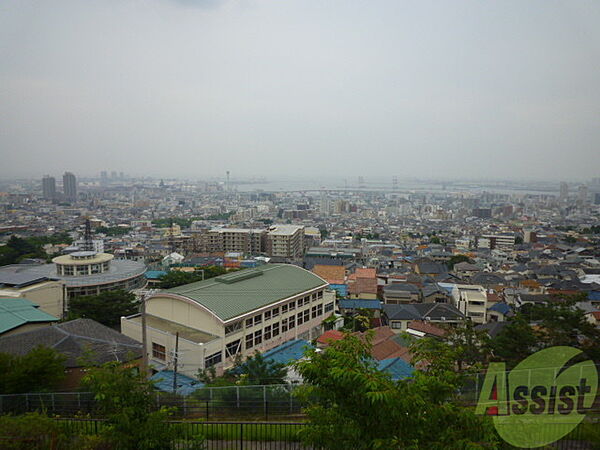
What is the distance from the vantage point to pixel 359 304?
10.3 metres

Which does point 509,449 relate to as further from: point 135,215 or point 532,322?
point 135,215

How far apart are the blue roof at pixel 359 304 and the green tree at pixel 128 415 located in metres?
8.17

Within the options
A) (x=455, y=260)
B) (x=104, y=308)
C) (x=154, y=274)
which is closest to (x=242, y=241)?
(x=154, y=274)

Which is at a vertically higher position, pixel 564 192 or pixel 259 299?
pixel 564 192

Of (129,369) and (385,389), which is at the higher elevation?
(385,389)

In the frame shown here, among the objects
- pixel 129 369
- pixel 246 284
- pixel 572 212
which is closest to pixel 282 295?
pixel 246 284

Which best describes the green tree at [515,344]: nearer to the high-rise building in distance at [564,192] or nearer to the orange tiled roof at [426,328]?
the orange tiled roof at [426,328]

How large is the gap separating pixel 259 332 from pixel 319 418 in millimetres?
5462

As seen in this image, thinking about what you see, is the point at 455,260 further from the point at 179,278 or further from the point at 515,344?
the point at 515,344

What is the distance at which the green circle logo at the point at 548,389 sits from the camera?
2293mm

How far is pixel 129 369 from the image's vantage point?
96.2 inches

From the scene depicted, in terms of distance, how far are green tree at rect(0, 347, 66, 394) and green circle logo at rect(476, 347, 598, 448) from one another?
4.31m

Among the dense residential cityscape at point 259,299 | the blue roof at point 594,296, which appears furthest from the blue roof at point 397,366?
the blue roof at point 594,296

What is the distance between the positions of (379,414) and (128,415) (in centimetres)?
132
